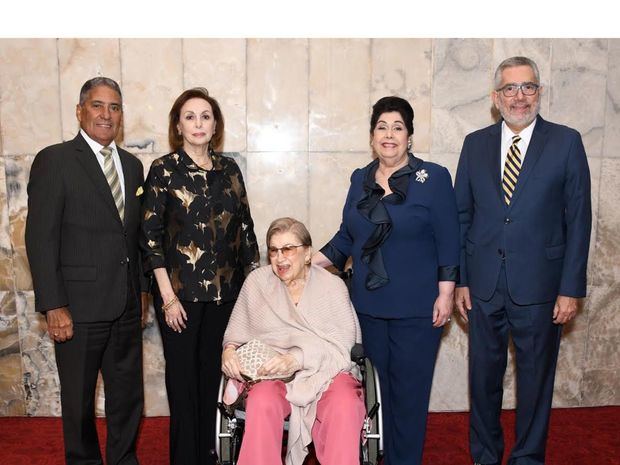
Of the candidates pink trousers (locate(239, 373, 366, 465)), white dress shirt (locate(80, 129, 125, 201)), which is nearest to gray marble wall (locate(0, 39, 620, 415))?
white dress shirt (locate(80, 129, 125, 201))

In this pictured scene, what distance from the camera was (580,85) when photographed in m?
3.57

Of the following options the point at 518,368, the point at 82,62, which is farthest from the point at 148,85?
the point at 518,368

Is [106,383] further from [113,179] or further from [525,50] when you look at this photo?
[525,50]

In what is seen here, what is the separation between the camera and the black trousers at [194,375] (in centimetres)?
265

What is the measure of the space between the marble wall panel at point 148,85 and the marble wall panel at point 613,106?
2.62 m

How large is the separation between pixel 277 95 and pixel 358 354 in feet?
5.66

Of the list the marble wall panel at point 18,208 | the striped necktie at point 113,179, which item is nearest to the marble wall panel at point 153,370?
the marble wall panel at point 18,208

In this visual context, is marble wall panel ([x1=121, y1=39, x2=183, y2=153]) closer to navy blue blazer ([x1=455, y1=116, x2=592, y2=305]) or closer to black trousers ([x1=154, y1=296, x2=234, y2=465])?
black trousers ([x1=154, y1=296, x2=234, y2=465])

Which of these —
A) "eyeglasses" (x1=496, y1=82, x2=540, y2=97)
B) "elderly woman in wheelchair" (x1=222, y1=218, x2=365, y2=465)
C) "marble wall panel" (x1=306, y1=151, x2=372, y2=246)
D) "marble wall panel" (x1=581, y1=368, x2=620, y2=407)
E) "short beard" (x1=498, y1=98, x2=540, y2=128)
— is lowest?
"marble wall panel" (x1=581, y1=368, x2=620, y2=407)

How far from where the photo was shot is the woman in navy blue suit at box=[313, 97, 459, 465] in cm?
256

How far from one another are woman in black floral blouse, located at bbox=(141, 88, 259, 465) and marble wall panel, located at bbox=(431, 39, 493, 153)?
147cm

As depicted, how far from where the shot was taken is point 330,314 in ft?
8.46
